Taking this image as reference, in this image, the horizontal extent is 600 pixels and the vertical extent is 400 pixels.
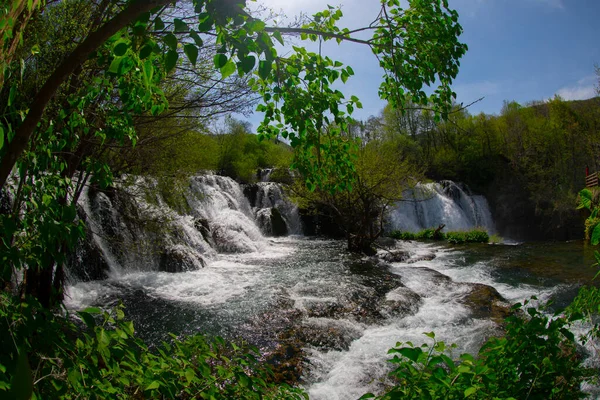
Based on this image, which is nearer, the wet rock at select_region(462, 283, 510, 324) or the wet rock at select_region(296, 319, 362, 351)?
the wet rock at select_region(296, 319, 362, 351)

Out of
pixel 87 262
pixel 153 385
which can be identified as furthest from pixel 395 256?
pixel 153 385

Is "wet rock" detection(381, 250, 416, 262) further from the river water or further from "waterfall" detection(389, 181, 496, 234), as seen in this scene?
"waterfall" detection(389, 181, 496, 234)

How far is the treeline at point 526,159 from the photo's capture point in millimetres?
26703

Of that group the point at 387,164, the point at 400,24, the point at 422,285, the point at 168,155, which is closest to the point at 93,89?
the point at 400,24

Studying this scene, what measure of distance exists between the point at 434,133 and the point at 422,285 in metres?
33.0

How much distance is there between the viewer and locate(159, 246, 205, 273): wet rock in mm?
11800

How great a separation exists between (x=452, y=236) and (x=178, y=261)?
46.4 feet

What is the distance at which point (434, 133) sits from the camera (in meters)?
40.4

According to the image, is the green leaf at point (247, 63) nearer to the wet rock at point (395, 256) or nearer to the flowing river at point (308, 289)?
the flowing river at point (308, 289)

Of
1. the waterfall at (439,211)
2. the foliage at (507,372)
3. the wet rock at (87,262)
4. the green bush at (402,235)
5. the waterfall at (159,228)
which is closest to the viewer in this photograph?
the foliage at (507,372)

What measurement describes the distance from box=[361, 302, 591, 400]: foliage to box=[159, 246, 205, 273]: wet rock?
10109mm

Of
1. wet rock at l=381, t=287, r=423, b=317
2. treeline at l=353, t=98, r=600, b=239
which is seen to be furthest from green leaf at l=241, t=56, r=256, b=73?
treeline at l=353, t=98, r=600, b=239

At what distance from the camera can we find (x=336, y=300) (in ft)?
29.6

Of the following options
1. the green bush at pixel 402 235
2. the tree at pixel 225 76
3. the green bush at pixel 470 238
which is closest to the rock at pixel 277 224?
the green bush at pixel 402 235
